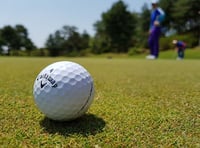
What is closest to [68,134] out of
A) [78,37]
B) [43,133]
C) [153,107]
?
[43,133]

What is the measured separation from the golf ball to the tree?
163 feet

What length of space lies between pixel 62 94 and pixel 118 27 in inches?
2049

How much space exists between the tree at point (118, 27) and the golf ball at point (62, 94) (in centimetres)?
4971

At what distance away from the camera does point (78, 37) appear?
229ft

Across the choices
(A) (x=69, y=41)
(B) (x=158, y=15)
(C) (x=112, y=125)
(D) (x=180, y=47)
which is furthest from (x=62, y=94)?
(A) (x=69, y=41)

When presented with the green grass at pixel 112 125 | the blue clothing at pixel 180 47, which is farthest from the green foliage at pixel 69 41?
the green grass at pixel 112 125

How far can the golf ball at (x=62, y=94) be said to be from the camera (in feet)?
7.20

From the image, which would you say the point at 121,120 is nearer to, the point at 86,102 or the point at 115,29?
the point at 86,102

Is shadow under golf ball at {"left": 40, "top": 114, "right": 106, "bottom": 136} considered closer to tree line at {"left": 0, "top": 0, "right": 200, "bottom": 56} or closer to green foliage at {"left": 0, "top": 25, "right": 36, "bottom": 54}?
tree line at {"left": 0, "top": 0, "right": 200, "bottom": 56}

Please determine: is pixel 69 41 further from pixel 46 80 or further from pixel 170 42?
pixel 46 80

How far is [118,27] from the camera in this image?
5331 centimetres

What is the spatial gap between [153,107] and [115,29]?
5159 centimetres

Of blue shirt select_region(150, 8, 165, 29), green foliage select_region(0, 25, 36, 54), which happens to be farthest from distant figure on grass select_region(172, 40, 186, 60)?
green foliage select_region(0, 25, 36, 54)

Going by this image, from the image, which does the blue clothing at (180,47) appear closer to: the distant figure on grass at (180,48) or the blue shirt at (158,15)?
the distant figure on grass at (180,48)
